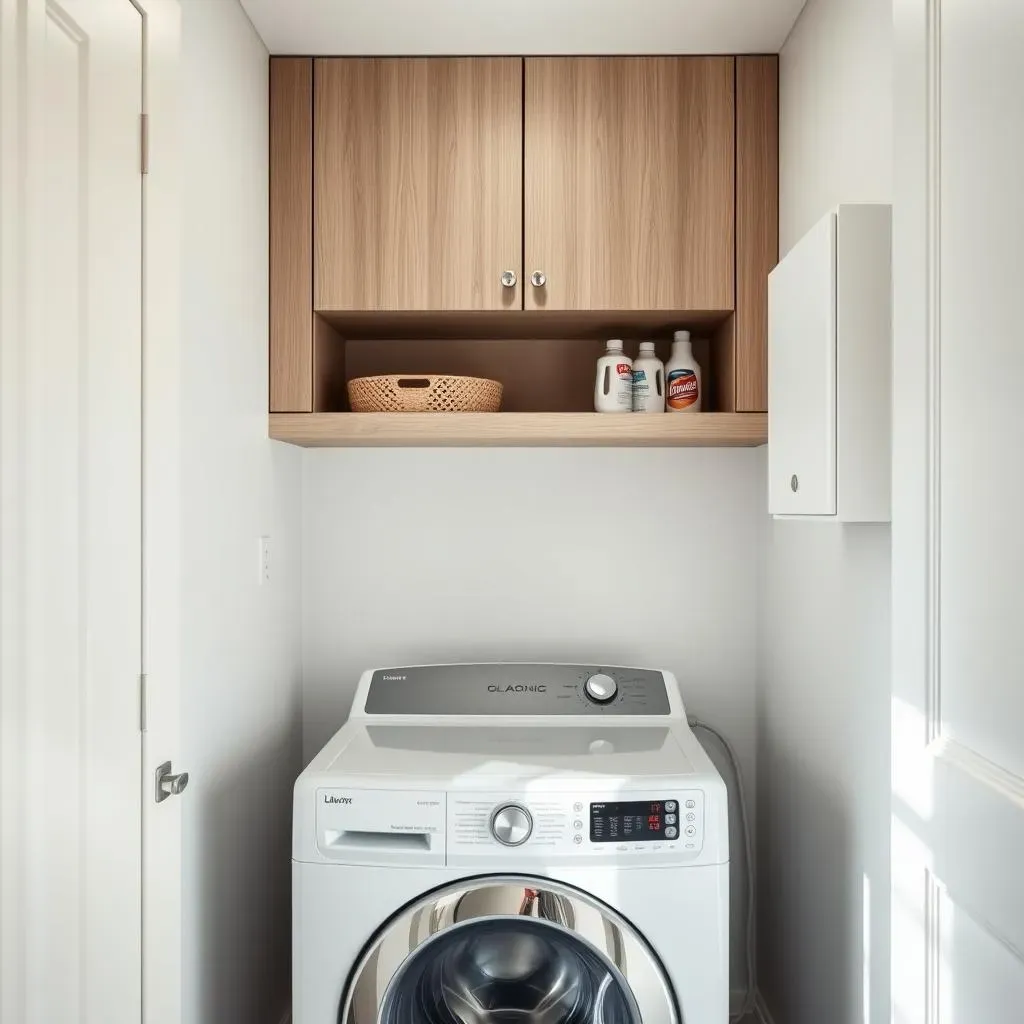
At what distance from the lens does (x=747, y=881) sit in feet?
6.99

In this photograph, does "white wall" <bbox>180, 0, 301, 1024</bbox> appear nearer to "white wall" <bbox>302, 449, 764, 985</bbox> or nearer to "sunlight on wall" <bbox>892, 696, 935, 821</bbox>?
"white wall" <bbox>302, 449, 764, 985</bbox>

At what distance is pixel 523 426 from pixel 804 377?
664 millimetres

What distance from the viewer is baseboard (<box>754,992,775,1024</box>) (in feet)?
6.63

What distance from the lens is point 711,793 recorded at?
4.66 feet

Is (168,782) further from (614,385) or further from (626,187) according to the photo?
(626,187)

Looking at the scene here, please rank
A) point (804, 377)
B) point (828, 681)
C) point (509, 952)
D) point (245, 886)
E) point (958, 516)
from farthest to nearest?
point (245, 886)
point (828, 681)
point (509, 952)
point (804, 377)
point (958, 516)

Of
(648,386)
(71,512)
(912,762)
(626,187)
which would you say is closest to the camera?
(912,762)

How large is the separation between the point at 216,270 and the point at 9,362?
2.16 feet

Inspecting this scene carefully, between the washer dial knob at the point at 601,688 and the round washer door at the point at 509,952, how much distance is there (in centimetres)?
54

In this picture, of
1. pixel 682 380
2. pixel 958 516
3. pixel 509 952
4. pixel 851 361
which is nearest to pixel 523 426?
pixel 682 380

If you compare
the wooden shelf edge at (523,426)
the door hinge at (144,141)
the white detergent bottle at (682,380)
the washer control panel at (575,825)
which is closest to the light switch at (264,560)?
the wooden shelf edge at (523,426)

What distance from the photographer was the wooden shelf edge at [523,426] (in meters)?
1.84

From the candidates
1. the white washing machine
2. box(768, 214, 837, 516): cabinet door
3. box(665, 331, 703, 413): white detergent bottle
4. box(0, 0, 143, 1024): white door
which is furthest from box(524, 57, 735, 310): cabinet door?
the white washing machine

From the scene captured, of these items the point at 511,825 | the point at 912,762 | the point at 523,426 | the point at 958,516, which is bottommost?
the point at 511,825
